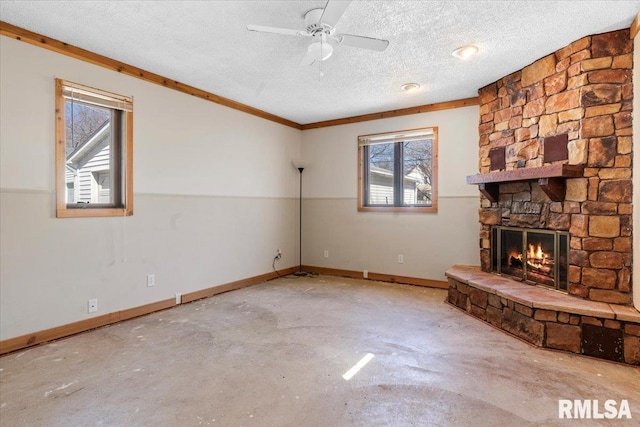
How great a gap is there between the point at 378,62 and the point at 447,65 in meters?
0.71

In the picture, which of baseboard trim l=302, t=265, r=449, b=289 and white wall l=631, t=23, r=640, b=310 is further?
baseboard trim l=302, t=265, r=449, b=289

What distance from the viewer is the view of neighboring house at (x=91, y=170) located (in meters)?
3.12

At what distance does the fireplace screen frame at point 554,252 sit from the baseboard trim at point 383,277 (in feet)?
3.11

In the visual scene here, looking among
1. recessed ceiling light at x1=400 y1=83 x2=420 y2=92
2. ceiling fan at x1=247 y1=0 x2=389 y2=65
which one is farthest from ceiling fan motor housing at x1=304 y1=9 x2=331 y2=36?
recessed ceiling light at x1=400 y1=83 x2=420 y2=92

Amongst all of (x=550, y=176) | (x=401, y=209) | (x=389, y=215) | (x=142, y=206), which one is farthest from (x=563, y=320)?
(x=142, y=206)

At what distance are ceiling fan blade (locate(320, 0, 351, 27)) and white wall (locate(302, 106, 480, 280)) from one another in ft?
9.65

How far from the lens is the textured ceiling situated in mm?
2424

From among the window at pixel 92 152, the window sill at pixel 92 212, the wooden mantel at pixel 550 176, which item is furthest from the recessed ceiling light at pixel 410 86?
the window sill at pixel 92 212

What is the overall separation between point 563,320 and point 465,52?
2441mm

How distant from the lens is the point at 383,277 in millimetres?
5148

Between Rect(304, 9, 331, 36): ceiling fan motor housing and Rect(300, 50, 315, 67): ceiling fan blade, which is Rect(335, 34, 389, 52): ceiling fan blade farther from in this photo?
Rect(300, 50, 315, 67): ceiling fan blade

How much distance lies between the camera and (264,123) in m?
5.19

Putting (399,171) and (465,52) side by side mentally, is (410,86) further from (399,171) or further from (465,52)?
(399,171)

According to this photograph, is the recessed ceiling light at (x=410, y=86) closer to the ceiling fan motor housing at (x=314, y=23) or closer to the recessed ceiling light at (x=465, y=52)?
the recessed ceiling light at (x=465, y=52)
